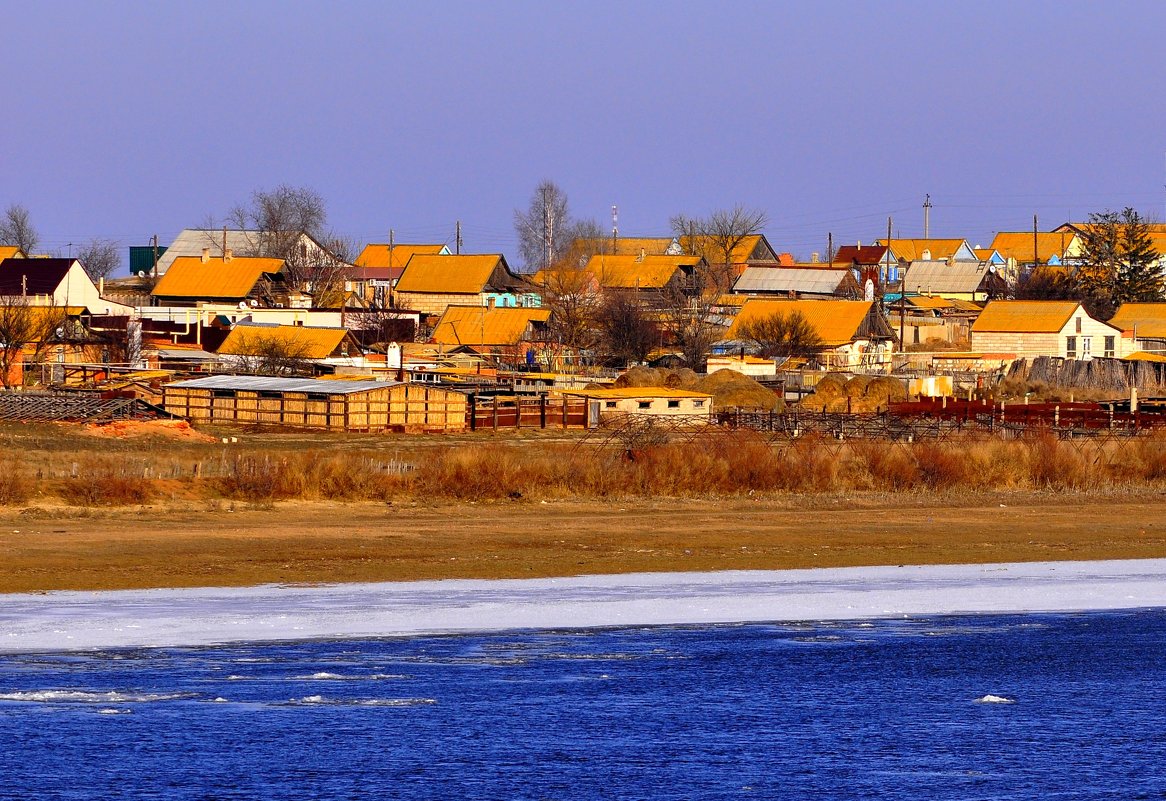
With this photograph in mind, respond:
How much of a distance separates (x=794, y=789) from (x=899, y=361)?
69378mm

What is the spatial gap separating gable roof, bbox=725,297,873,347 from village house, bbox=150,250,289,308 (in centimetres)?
2946

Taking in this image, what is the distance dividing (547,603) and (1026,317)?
68105 millimetres

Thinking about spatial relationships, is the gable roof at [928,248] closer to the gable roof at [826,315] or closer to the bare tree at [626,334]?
the gable roof at [826,315]

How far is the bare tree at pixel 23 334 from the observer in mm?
67625

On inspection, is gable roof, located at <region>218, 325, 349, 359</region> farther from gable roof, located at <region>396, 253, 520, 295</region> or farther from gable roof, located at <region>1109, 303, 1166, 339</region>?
gable roof, located at <region>1109, 303, 1166, 339</region>

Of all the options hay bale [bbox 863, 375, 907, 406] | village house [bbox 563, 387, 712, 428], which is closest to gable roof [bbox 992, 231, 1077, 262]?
hay bale [bbox 863, 375, 907, 406]

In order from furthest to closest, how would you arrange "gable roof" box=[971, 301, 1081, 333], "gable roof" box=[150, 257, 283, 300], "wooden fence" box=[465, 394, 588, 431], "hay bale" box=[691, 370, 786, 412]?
"gable roof" box=[150, 257, 283, 300]
"gable roof" box=[971, 301, 1081, 333]
"hay bale" box=[691, 370, 786, 412]
"wooden fence" box=[465, 394, 588, 431]

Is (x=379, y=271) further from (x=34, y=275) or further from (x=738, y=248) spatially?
(x=34, y=275)

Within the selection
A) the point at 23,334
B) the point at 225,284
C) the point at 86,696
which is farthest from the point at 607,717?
the point at 225,284

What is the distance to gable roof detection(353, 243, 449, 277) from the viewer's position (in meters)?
146

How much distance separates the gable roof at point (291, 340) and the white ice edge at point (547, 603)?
1908 inches

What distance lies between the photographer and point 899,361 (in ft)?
267

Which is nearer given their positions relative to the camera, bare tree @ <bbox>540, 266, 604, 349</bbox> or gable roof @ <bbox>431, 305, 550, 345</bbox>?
gable roof @ <bbox>431, 305, 550, 345</bbox>

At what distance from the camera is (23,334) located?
69688 mm
